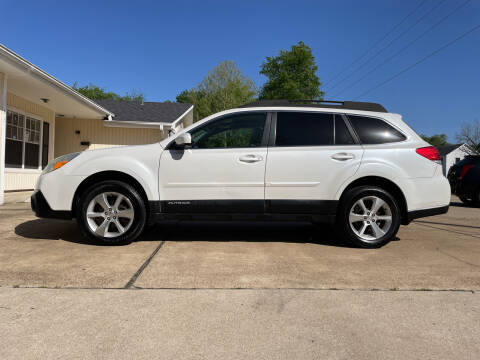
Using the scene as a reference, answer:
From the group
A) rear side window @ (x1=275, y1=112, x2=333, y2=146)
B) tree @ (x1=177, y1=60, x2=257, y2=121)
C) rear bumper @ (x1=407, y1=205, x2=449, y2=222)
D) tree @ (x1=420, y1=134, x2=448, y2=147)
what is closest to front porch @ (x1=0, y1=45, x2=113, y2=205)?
rear side window @ (x1=275, y1=112, x2=333, y2=146)

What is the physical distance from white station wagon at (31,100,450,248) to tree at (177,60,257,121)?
106 ft

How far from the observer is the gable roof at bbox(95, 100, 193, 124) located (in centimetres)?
1541

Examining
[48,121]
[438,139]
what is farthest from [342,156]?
[438,139]

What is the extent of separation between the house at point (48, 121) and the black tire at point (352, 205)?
260 cm

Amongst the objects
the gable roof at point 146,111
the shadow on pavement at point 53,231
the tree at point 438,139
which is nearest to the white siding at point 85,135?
the gable roof at point 146,111

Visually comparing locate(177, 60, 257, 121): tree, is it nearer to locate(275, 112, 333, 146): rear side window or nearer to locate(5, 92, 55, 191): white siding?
locate(5, 92, 55, 191): white siding

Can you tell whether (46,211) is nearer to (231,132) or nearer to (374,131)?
(231,132)

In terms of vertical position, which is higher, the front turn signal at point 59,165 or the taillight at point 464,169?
the taillight at point 464,169

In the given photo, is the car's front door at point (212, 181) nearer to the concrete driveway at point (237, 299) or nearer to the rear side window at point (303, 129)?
the rear side window at point (303, 129)

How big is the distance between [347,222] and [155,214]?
235 cm

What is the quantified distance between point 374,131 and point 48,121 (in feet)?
41.8

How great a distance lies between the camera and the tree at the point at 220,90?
36062mm

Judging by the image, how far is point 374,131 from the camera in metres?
4.25

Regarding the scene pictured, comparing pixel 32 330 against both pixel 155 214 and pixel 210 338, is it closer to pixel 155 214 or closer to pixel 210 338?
pixel 210 338
